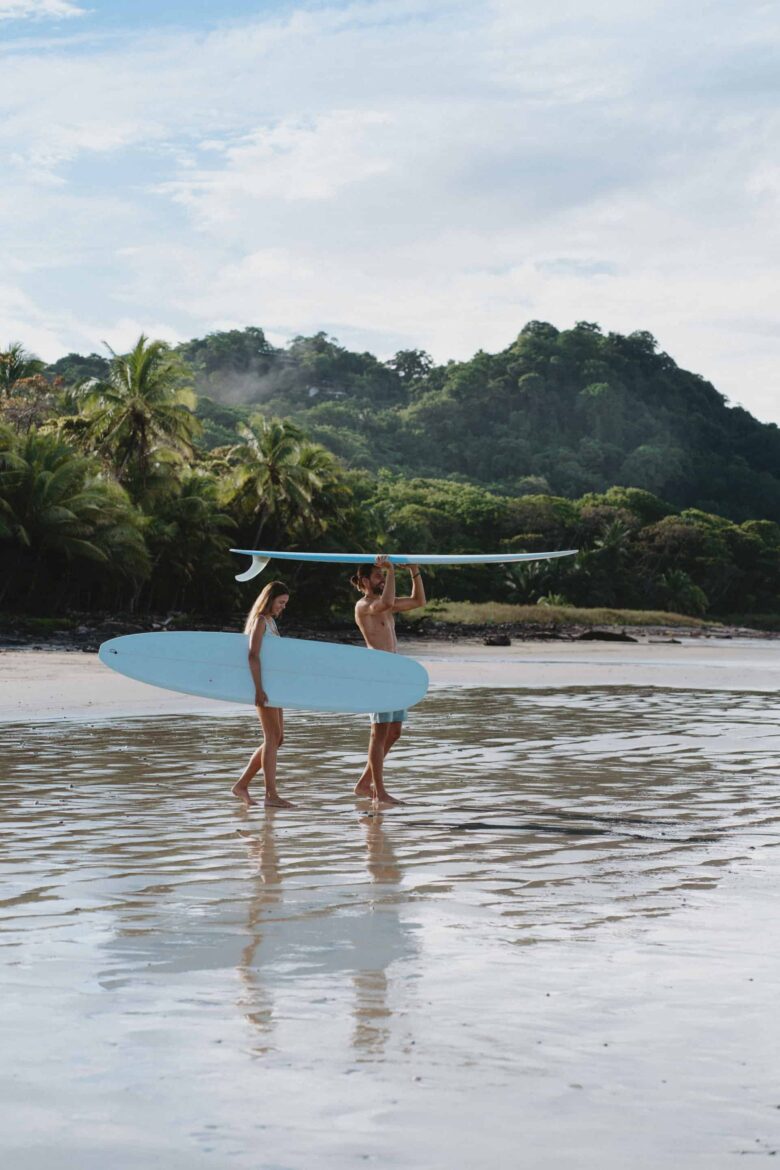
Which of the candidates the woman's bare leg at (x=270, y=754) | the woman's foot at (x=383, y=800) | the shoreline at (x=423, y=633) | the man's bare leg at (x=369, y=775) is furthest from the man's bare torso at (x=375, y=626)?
the shoreline at (x=423, y=633)

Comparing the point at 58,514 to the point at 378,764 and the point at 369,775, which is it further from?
the point at 378,764

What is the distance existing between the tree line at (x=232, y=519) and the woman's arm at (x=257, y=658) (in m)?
25.8

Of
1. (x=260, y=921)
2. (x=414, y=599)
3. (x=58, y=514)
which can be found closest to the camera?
(x=260, y=921)

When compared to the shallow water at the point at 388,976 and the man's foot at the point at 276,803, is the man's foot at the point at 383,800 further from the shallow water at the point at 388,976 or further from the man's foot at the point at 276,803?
the man's foot at the point at 276,803

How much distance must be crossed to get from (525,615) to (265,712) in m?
43.8

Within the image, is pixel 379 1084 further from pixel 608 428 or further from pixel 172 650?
pixel 608 428

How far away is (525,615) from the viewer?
52.2 m

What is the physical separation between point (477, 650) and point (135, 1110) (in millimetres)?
32969

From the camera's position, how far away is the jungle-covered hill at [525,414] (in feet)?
323

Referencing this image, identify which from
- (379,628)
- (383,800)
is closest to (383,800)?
(383,800)

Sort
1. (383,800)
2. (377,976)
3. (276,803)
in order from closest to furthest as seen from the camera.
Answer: (377,976)
(276,803)
(383,800)

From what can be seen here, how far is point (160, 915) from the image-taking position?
221 inches

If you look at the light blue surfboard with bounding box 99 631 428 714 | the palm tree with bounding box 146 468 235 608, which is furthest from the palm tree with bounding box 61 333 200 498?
the light blue surfboard with bounding box 99 631 428 714

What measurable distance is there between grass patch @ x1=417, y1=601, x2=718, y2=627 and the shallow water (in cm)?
4050
